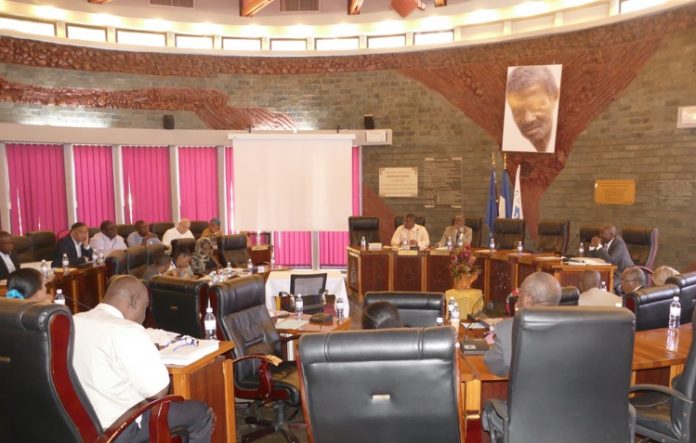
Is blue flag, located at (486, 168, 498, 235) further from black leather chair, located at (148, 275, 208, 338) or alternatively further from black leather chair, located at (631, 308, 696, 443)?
black leather chair, located at (631, 308, 696, 443)

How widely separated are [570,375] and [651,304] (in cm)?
180

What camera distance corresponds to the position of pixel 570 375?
218 centimetres

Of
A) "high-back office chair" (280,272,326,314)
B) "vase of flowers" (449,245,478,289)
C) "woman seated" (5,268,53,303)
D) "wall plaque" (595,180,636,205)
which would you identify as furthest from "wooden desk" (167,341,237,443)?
"wall plaque" (595,180,636,205)

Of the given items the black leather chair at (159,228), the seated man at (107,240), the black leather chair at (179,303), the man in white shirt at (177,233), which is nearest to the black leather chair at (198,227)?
the black leather chair at (159,228)

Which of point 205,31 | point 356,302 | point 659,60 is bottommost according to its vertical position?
point 356,302

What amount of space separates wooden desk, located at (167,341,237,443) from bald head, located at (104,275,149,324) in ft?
1.18

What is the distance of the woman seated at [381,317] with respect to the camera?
281cm

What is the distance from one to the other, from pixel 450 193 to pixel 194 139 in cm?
488

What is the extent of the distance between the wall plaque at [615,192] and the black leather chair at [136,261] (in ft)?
22.3

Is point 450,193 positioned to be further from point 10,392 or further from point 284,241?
point 10,392

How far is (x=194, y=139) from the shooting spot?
981cm

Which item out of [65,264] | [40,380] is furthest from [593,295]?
[65,264]

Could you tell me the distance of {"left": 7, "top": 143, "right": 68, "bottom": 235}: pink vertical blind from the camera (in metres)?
8.77

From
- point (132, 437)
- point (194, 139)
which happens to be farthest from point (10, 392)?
point (194, 139)
